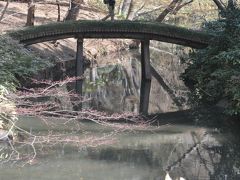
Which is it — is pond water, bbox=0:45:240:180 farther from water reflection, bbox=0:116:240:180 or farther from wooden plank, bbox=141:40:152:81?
wooden plank, bbox=141:40:152:81

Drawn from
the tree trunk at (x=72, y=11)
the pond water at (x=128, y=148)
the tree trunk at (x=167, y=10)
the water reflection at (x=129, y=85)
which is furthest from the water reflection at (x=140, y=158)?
the tree trunk at (x=167, y=10)

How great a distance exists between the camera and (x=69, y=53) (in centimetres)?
2578

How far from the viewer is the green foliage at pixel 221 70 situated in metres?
16.2

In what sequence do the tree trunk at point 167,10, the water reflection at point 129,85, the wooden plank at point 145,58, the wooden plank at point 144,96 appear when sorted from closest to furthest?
the wooden plank at point 144,96
the water reflection at point 129,85
the wooden plank at point 145,58
the tree trunk at point 167,10

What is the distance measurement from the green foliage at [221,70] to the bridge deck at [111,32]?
2.95ft

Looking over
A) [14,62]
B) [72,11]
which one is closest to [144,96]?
[14,62]

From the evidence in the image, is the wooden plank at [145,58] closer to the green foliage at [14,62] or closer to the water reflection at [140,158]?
the green foliage at [14,62]

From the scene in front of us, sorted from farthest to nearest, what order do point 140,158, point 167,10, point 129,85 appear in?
1. point 167,10
2. point 129,85
3. point 140,158

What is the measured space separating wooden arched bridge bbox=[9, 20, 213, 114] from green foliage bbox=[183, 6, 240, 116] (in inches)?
43.9

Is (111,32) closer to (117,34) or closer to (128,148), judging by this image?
(117,34)

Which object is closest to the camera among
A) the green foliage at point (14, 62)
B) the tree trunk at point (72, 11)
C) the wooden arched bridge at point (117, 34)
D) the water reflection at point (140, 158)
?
the water reflection at point (140, 158)

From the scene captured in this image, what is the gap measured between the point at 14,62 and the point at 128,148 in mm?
6453

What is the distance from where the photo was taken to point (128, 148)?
12.6 m

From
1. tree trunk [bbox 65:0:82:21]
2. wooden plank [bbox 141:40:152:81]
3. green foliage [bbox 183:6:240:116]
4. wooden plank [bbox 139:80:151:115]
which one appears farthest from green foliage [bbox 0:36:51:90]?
tree trunk [bbox 65:0:82:21]
